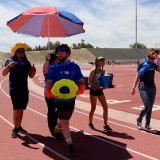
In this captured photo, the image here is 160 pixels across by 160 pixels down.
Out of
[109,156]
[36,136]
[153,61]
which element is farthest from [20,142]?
[153,61]

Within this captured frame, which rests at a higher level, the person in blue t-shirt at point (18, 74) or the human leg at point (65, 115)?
the person in blue t-shirt at point (18, 74)

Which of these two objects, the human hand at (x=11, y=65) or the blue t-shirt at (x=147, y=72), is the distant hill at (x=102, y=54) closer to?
the blue t-shirt at (x=147, y=72)

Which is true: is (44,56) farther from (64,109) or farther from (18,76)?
(64,109)

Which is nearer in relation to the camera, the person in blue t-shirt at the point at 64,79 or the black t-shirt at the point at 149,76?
the person in blue t-shirt at the point at 64,79

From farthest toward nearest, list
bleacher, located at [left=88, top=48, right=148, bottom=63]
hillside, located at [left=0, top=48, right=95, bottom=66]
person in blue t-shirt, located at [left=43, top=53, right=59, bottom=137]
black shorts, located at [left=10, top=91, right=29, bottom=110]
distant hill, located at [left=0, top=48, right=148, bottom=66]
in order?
bleacher, located at [left=88, top=48, right=148, bottom=63] → distant hill, located at [left=0, top=48, right=148, bottom=66] → hillside, located at [left=0, top=48, right=95, bottom=66] → black shorts, located at [left=10, top=91, right=29, bottom=110] → person in blue t-shirt, located at [left=43, top=53, right=59, bottom=137]

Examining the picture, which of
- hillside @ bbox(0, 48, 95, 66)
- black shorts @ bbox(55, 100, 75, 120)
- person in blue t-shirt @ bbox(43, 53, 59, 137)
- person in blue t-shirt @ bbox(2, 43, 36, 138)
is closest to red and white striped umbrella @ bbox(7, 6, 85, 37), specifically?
person in blue t-shirt @ bbox(2, 43, 36, 138)

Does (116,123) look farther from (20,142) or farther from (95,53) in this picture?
(95,53)

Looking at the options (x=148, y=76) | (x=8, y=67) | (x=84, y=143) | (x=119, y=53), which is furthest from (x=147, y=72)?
(x=119, y=53)

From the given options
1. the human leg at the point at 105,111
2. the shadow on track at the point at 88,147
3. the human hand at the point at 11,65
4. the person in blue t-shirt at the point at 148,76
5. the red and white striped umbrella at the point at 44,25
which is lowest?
the shadow on track at the point at 88,147

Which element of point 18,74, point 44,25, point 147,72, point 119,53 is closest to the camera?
point 18,74

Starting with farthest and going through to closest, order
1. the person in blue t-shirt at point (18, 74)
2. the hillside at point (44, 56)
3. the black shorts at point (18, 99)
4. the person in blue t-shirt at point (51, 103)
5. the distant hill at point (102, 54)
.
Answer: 1. the distant hill at point (102, 54)
2. the hillside at point (44, 56)
3. the black shorts at point (18, 99)
4. the person in blue t-shirt at point (18, 74)
5. the person in blue t-shirt at point (51, 103)

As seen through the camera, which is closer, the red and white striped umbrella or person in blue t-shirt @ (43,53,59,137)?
person in blue t-shirt @ (43,53,59,137)

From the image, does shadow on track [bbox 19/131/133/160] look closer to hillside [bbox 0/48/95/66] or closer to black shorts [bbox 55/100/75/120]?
black shorts [bbox 55/100/75/120]

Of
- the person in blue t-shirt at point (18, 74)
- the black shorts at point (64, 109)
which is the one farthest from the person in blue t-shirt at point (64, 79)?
the person in blue t-shirt at point (18, 74)
